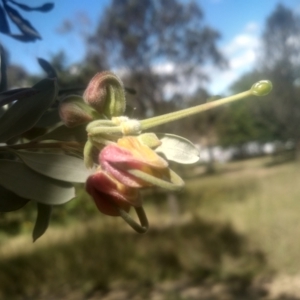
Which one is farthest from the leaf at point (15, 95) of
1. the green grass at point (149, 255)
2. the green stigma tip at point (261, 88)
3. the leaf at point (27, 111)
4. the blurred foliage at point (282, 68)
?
the blurred foliage at point (282, 68)

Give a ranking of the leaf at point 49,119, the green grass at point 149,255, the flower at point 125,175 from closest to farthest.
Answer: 1. the flower at point 125,175
2. the leaf at point 49,119
3. the green grass at point 149,255

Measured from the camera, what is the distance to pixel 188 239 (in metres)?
2.84

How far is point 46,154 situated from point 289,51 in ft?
19.8

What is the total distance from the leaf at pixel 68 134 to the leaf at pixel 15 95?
0.03 meters

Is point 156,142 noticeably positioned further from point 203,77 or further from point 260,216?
point 203,77

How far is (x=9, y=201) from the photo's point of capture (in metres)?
0.27

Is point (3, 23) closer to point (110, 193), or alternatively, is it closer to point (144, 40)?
point (110, 193)

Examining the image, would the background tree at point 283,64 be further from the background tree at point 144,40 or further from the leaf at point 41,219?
the leaf at point 41,219

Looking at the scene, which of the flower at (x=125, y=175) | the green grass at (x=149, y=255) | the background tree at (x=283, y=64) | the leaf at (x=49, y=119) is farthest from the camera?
the background tree at (x=283, y=64)

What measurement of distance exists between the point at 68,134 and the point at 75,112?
4 centimetres

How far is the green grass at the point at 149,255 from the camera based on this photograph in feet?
8.02

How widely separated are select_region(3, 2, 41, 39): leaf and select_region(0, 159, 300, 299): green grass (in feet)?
7.18

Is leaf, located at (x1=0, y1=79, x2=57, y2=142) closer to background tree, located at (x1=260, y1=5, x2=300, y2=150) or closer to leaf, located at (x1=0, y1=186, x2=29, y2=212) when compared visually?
leaf, located at (x1=0, y1=186, x2=29, y2=212)

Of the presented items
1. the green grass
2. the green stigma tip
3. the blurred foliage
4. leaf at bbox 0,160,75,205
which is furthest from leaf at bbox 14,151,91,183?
the blurred foliage
